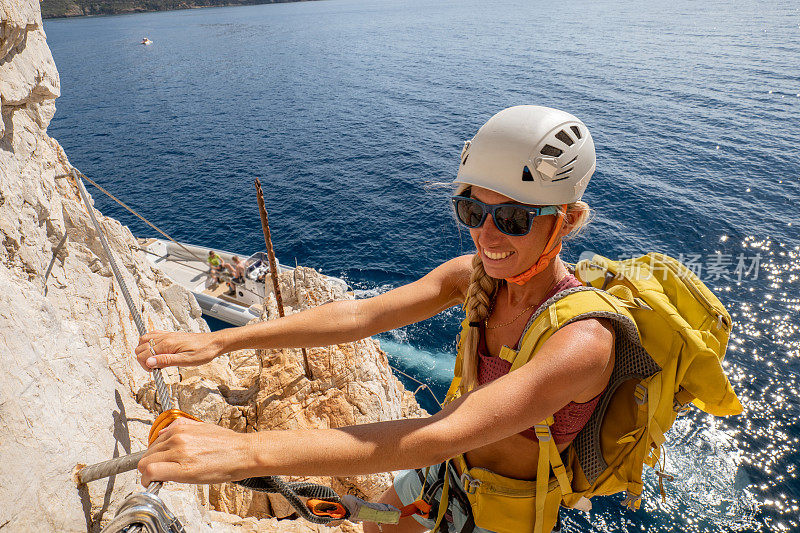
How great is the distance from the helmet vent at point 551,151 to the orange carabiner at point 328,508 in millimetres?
2980

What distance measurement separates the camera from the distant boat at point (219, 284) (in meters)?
27.9

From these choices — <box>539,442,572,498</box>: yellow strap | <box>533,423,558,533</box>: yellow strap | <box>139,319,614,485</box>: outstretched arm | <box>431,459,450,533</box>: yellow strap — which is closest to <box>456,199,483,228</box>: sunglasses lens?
<box>139,319,614,485</box>: outstretched arm

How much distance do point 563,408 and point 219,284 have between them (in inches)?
1174

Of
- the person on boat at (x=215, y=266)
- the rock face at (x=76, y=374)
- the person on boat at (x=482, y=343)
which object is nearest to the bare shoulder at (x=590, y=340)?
the person on boat at (x=482, y=343)

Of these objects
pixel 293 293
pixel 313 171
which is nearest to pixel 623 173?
pixel 313 171

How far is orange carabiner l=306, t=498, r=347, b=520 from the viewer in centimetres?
341

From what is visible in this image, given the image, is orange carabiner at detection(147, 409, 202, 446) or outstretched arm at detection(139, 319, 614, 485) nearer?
outstretched arm at detection(139, 319, 614, 485)

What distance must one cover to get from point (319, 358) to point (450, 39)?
11030 centimetres

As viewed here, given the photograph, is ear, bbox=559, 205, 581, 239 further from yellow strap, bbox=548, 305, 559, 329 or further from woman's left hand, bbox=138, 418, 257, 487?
woman's left hand, bbox=138, 418, 257, 487

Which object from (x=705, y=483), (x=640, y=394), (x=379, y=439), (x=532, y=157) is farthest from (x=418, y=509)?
(x=705, y=483)

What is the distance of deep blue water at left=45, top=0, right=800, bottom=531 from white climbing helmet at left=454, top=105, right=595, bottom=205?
16.6 metres

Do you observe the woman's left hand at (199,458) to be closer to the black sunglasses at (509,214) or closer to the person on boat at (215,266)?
the black sunglasses at (509,214)

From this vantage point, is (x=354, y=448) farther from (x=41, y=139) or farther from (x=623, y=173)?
(x=623, y=173)

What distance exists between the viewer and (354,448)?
2.20 metres
